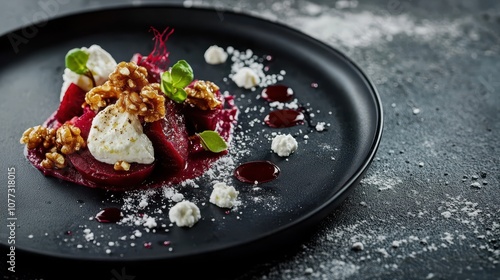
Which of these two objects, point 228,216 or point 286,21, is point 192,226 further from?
point 286,21

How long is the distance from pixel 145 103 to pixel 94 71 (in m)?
0.52

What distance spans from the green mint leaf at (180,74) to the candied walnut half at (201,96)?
0.12m

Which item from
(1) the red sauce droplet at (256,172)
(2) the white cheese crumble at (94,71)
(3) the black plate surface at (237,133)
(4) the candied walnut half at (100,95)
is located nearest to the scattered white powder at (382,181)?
(3) the black plate surface at (237,133)

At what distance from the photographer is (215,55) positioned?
3449 mm

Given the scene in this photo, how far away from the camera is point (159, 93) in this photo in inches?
107

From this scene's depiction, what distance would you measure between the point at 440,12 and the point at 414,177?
1807mm

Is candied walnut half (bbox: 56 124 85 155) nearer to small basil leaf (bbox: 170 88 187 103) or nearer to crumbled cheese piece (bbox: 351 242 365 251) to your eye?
small basil leaf (bbox: 170 88 187 103)

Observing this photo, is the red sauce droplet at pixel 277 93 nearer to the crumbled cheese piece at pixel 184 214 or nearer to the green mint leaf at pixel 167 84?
the green mint leaf at pixel 167 84

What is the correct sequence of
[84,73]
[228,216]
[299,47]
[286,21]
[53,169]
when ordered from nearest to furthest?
[228,216] < [53,169] < [84,73] < [299,47] < [286,21]

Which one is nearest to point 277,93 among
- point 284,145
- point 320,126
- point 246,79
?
point 246,79

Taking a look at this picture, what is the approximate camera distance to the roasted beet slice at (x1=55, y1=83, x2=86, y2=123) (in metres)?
2.93

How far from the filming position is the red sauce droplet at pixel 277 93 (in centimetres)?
321

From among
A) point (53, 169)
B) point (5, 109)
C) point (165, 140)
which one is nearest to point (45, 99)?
point (5, 109)

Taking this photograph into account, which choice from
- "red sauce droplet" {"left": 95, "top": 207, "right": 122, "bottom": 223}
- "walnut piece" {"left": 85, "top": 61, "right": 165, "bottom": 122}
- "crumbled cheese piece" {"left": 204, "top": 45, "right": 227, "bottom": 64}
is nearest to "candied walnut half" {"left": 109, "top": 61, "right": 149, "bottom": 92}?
"walnut piece" {"left": 85, "top": 61, "right": 165, "bottom": 122}
